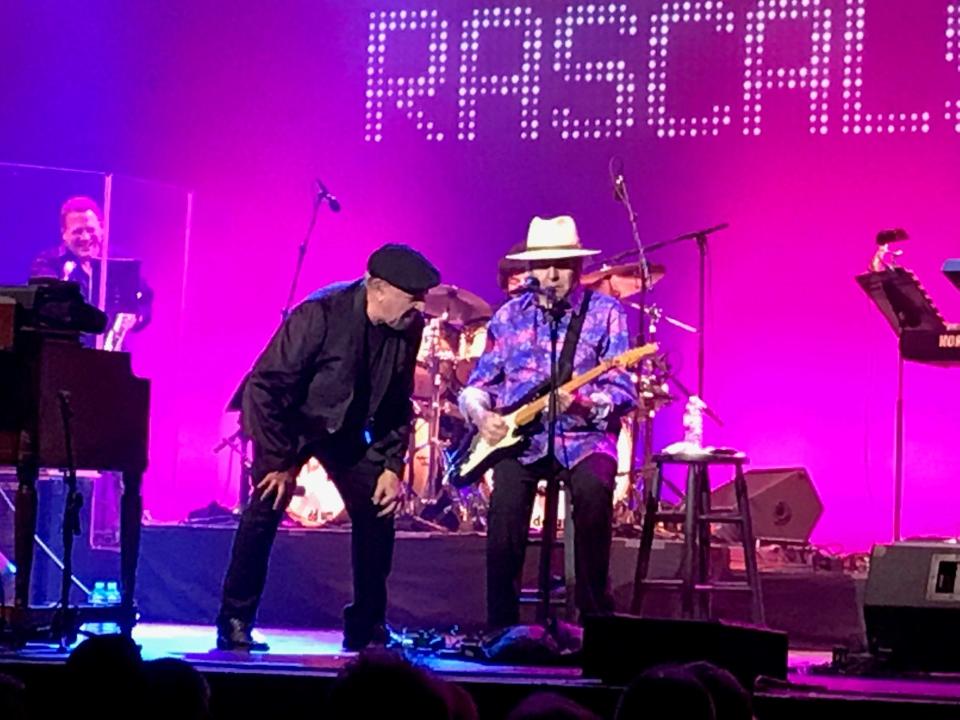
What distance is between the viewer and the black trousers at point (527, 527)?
7020 mm

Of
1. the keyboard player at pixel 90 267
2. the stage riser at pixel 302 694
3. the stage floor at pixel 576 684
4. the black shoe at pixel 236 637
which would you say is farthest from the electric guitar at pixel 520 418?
the keyboard player at pixel 90 267

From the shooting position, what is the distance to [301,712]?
4664mm

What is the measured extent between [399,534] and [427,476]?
1.27m

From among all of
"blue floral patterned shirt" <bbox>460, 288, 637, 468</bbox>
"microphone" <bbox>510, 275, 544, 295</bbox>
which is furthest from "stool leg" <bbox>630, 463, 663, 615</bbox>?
"microphone" <bbox>510, 275, 544, 295</bbox>

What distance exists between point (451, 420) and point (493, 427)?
3.15 metres

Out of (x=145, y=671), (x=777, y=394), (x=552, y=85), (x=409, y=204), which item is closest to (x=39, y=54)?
(x=409, y=204)

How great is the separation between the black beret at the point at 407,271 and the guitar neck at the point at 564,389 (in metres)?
0.85

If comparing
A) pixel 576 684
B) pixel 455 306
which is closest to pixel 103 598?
pixel 455 306

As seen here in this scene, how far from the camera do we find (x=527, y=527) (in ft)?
23.6

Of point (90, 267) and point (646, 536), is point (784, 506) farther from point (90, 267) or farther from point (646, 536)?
point (90, 267)

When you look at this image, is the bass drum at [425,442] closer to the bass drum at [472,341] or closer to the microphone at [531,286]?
the bass drum at [472,341]

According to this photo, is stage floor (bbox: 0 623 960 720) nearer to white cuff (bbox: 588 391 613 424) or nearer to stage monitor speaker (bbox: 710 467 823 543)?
white cuff (bbox: 588 391 613 424)

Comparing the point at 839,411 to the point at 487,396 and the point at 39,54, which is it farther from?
the point at 39,54

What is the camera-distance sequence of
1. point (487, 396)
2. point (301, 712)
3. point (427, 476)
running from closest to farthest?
1. point (301, 712)
2. point (487, 396)
3. point (427, 476)
